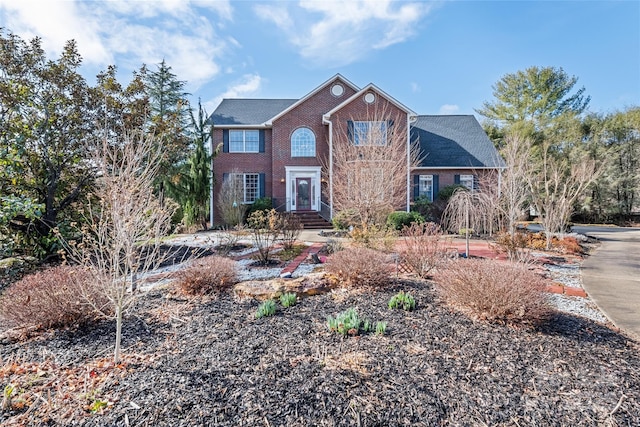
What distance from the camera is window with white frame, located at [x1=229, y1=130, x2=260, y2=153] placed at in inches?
749

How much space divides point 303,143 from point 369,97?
4612mm

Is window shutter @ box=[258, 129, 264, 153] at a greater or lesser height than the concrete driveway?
greater

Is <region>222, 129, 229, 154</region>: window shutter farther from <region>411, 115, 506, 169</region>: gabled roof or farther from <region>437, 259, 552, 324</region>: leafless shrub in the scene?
<region>437, 259, 552, 324</region>: leafless shrub

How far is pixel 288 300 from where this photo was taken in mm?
4652

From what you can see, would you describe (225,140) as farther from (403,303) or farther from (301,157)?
(403,303)

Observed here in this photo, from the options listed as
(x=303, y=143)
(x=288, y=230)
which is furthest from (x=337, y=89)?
(x=288, y=230)

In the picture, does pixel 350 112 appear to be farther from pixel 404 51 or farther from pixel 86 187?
pixel 86 187

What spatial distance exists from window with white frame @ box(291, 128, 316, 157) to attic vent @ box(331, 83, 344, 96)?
9.21ft

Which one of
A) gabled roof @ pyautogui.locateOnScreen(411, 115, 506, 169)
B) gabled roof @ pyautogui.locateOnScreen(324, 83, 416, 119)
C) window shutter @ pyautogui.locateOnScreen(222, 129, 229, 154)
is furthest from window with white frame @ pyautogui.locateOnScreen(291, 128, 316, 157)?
Answer: gabled roof @ pyautogui.locateOnScreen(411, 115, 506, 169)

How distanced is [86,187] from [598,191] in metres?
33.0

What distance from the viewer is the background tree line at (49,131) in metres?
7.43

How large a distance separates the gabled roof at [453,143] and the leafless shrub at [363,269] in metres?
14.5

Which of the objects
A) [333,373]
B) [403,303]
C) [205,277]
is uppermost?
[205,277]

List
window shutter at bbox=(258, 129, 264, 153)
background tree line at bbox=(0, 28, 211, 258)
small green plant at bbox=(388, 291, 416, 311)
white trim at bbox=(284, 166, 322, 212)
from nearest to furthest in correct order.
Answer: small green plant at bbox=(388, 291, 416, 311)
background tree line at bbox=(0, 28, 211, 258)
white trim at bbox=(284, 166, 322, 212)
window shutter at bbox=(258, 129, 264, 153)
